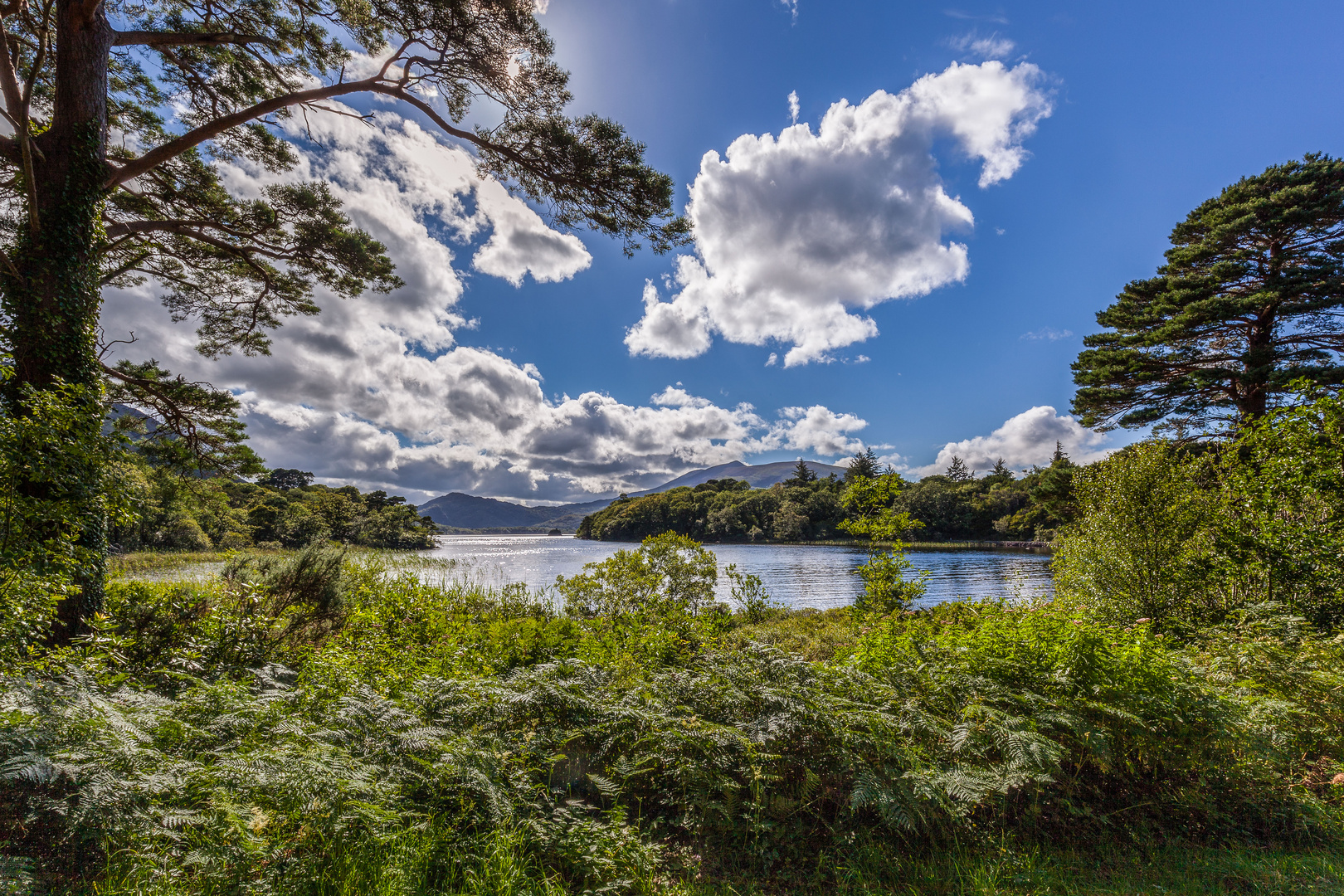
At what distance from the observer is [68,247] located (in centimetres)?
588

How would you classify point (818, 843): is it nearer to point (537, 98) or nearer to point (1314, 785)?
point (1314, 785)

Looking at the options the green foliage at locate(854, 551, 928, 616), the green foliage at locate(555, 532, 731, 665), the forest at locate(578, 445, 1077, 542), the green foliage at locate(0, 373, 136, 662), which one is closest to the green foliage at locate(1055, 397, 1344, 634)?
the green foliage at locate(854, 551, 928, 616)

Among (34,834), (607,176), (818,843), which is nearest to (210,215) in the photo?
(607,176)

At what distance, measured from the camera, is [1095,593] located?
26.1ft

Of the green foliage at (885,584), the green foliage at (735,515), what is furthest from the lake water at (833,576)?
the green foliage at (735,515)

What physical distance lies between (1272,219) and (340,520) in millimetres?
52058

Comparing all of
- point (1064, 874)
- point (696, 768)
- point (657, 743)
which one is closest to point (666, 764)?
point (657, 743)

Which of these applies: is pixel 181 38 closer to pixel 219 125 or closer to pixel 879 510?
pixel 219 125

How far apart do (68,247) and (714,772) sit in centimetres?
962

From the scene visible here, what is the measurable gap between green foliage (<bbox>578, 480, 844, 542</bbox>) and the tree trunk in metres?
60.2

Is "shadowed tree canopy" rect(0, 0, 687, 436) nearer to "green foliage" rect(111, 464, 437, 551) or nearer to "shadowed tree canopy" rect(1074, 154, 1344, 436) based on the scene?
"green foliage" rect(111, 464, 437, 551)

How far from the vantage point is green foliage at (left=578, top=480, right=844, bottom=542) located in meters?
→ 65.8

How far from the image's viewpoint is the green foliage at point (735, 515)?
65.8 metres

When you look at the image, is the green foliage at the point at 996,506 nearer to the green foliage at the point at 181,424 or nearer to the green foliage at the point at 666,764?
the green foliage at the point at 666,764
